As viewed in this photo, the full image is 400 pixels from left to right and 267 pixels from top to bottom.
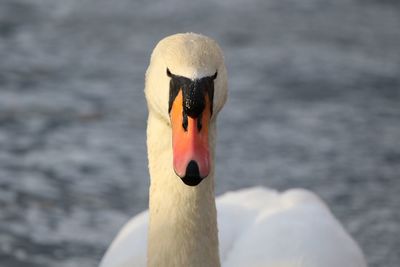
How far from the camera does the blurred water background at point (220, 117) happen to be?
531cm

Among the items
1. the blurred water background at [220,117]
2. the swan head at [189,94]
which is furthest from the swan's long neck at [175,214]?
the blurred water background at [220,117]

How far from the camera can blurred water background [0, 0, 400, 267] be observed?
5312mm

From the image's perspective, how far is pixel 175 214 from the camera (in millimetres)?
3162

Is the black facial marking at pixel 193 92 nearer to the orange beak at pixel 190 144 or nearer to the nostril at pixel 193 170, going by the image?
the orange beak at pixel 190 144

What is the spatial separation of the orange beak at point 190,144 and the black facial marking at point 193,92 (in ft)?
0.04

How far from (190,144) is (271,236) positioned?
132 cm

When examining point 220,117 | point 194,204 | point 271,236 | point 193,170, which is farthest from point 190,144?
point 220,117

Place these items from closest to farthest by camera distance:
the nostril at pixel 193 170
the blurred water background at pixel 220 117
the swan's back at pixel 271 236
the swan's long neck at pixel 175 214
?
1. the nostril at pixel 193 170
2. the swan's long neck at pixel 175 214
3. the swan's back at pixel 271 236
4. the blurred water background at pixel 220 117

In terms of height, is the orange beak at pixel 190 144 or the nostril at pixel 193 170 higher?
the orange beak at pixel 190 144

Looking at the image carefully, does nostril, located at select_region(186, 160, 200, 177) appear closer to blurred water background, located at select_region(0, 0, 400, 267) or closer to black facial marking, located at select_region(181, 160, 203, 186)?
black facial marking, located at select_region(181, 160, 203, 186)

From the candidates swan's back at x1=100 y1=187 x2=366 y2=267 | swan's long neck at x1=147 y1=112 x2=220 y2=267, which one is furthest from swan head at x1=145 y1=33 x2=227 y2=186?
swan's back at x1=100 y1=187 x2=366 y2=267

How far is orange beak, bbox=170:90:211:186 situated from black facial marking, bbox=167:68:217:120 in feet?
0.04

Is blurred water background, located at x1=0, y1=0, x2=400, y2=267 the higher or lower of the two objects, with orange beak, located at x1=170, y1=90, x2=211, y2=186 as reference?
higher

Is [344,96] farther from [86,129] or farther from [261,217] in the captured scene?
[261,217]
